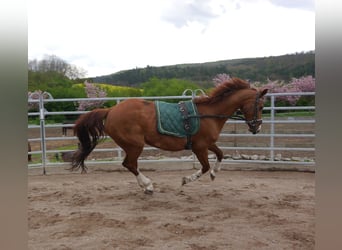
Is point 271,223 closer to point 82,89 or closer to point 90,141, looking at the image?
point 90,141

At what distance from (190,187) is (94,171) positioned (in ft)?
6.27

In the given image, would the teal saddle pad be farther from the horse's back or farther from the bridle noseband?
the bridle noseband

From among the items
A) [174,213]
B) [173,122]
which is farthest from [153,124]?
[174,213]

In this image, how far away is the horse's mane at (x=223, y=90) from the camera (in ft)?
11.6

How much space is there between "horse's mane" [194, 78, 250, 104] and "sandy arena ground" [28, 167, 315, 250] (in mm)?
1010

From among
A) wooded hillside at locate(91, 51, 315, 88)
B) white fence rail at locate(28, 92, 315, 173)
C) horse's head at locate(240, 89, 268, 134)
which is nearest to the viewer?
wooded hillside at locate(91, 51, 315, 88)

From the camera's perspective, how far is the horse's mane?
354 cm

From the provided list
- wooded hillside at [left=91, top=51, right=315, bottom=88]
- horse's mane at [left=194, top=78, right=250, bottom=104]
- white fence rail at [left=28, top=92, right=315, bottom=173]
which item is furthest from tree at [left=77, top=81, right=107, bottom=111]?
horse's mane at [left=194, top=78, right=250, bottom=104]

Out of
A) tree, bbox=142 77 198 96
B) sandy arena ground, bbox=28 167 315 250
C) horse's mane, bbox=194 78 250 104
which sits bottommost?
sandy arena ground, bbox=28 167 315 250

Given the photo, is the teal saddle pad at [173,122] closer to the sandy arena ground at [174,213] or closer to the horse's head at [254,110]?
the horse's head at [254,110]

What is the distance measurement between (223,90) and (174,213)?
138 cm

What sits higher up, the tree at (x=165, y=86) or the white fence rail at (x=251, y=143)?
the tree at (x=165, y=86)

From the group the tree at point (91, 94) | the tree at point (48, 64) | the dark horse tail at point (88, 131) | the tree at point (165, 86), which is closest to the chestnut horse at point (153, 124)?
the dark horse tail at point (88, 131)

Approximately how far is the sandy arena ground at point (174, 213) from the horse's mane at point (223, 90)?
101cm
